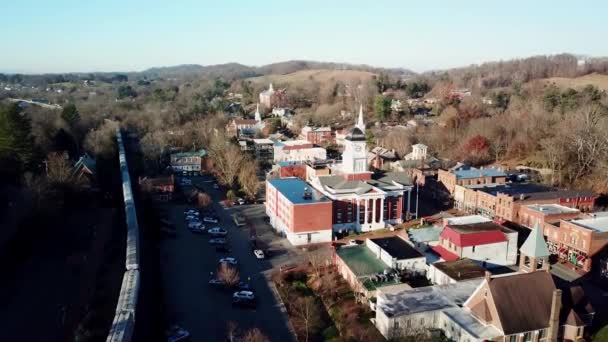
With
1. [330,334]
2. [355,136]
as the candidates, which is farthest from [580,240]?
[330,334]

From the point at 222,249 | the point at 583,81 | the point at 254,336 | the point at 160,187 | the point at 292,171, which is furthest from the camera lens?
the point at 583,81

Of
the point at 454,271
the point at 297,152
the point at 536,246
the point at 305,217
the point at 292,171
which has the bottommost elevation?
the point at 454,271

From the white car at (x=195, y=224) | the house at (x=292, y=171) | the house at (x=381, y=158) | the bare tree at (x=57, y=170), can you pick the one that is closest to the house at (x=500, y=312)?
the white car at (x=195, y=224)

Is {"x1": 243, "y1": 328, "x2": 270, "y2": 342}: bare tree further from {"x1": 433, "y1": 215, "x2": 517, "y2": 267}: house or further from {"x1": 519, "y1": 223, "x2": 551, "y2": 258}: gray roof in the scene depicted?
{"x1": 519, "y1": 223, "x2": 551, "y2": 258}: gray roof

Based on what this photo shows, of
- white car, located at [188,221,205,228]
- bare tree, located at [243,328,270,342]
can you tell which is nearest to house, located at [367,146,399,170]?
white car, located at [188,221,205,228]

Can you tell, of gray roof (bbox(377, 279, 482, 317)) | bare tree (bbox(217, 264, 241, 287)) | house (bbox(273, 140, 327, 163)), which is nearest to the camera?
gray roof (bbox(377, 279, 482, 317))

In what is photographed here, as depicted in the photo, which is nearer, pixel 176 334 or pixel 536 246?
pixel 176 334

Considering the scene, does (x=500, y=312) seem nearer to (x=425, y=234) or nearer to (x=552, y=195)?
(x=425, y=234)
